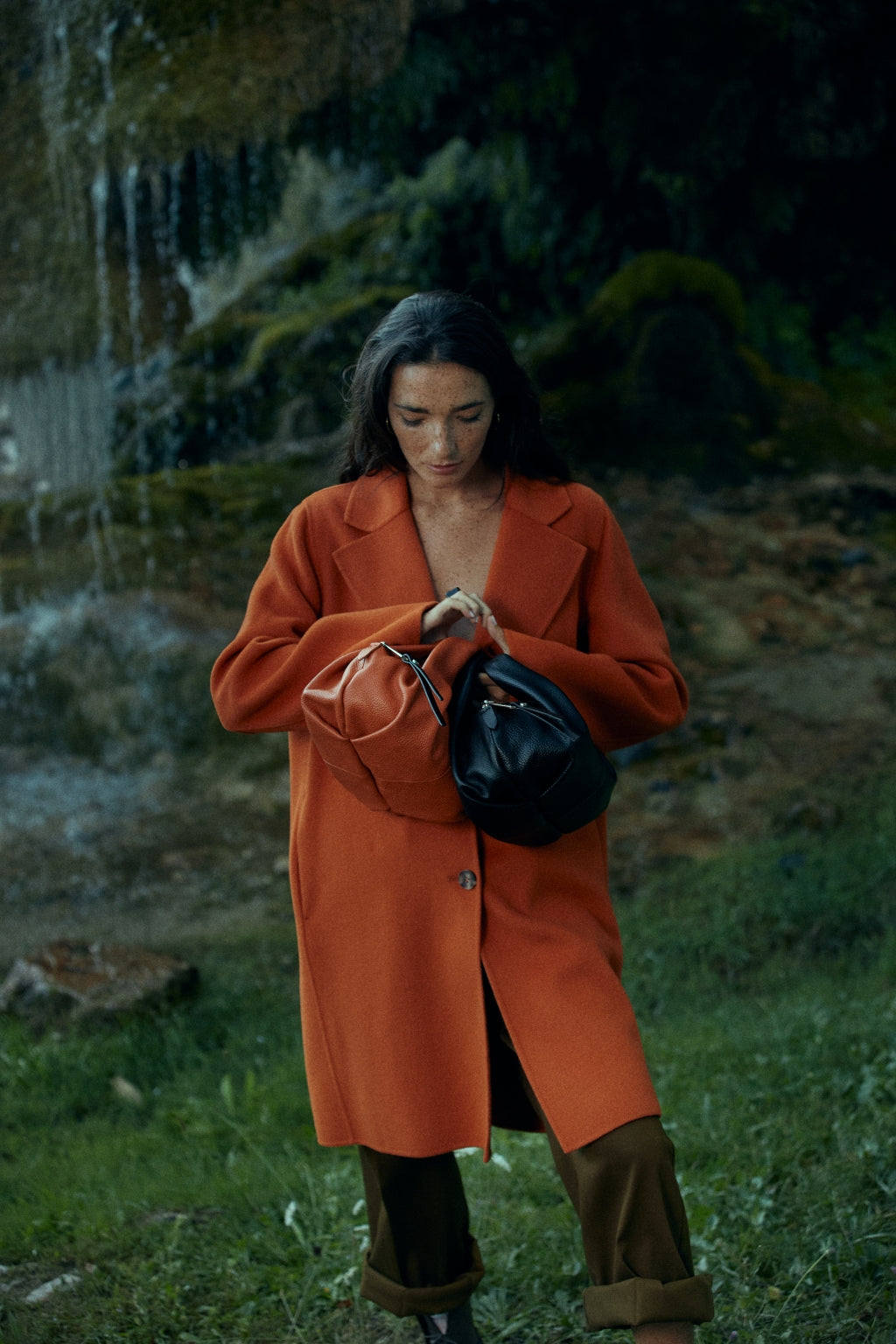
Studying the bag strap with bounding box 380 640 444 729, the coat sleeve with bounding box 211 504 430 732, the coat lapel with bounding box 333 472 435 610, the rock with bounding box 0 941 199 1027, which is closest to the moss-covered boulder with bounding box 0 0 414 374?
the rock with bounding box 0 941 199 1027

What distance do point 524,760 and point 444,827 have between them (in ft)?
1.07

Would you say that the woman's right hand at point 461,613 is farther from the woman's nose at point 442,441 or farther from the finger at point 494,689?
the woman's nose at point 442,441

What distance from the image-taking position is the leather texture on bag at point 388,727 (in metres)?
2.05

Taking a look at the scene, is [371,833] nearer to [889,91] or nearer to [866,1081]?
[866,1081]

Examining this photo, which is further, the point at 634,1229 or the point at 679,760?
the point at 679,760

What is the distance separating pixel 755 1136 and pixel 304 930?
181 centimetres

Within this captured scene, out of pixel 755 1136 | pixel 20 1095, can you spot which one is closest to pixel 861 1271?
pixel 755 1136

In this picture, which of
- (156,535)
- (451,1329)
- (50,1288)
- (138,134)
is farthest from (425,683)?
(138,134)

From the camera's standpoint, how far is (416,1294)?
2.39 meters

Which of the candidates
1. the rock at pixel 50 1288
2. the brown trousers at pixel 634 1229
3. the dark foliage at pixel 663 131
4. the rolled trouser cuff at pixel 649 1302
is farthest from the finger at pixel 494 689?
the dark foliage at pixel 663 131

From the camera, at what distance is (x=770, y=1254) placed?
9.29 feet

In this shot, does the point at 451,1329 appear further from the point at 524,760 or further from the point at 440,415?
the point at 440,415

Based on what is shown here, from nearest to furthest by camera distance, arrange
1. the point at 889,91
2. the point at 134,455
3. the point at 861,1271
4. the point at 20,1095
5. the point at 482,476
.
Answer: the point at 482,476, the point at 861,1271, the point at 20,1095, the point at 889,91, the point at 134,455

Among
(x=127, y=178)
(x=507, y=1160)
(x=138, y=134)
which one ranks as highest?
(x=138, y=134)
